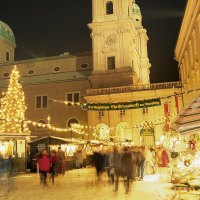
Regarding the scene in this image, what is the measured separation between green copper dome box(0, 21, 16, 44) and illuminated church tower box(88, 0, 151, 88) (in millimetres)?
21957

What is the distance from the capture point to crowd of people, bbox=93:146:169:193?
14055mm

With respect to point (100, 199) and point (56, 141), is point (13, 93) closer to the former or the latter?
point (56, 141)

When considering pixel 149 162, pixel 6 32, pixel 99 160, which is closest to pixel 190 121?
pixel 99 160

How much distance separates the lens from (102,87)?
1758 inches

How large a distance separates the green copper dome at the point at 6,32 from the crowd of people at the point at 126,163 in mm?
48253

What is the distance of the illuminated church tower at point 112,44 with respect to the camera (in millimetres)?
44688

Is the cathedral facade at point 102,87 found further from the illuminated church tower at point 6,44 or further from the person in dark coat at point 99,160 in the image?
the person in dark coat at point 99,160

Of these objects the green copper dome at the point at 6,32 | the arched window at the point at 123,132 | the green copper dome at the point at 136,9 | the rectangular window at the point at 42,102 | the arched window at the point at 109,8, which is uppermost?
the green copper dome at the point at 136,9

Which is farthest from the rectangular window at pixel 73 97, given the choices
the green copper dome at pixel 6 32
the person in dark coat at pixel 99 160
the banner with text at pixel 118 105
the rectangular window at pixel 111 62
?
the person in dark coat at pixel 99 160

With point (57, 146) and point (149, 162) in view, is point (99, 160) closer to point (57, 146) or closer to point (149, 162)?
point (149, 162)

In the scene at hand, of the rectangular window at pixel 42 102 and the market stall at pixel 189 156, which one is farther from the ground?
the rectangular window at pixel 42 102

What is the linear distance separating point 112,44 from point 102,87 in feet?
21.7

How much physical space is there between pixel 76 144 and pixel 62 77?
22.3m

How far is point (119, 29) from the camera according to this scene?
46188 millimetres
